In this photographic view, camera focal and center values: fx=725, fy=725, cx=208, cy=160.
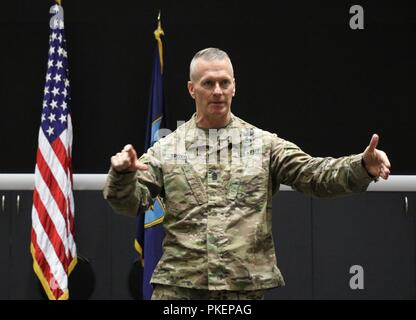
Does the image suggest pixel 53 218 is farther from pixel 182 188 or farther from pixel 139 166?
pixel 139 166

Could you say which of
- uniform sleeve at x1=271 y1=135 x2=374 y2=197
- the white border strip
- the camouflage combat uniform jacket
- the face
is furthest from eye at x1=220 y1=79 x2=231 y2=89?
the white border strip

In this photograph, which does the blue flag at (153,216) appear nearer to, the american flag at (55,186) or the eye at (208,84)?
the american flag at (55,186)

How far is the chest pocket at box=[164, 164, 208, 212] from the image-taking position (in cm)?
277

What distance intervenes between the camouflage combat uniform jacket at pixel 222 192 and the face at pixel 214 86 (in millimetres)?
115

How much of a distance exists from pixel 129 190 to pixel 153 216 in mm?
2430

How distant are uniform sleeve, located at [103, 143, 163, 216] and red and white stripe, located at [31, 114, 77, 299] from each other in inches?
94.8

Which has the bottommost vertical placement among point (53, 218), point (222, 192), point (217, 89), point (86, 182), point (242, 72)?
point (53, 218)

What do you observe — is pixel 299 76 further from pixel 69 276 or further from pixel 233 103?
pixel 69 276

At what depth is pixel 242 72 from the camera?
5688 millimetres

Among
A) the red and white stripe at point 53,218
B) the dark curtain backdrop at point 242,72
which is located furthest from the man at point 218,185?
the dark curtain backdrop at point 242,72

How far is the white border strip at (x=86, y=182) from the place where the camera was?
213 inches

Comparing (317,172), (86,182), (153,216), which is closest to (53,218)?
(86,182)

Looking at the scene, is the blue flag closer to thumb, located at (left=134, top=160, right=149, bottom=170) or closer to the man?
the man

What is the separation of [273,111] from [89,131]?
1.44 m
